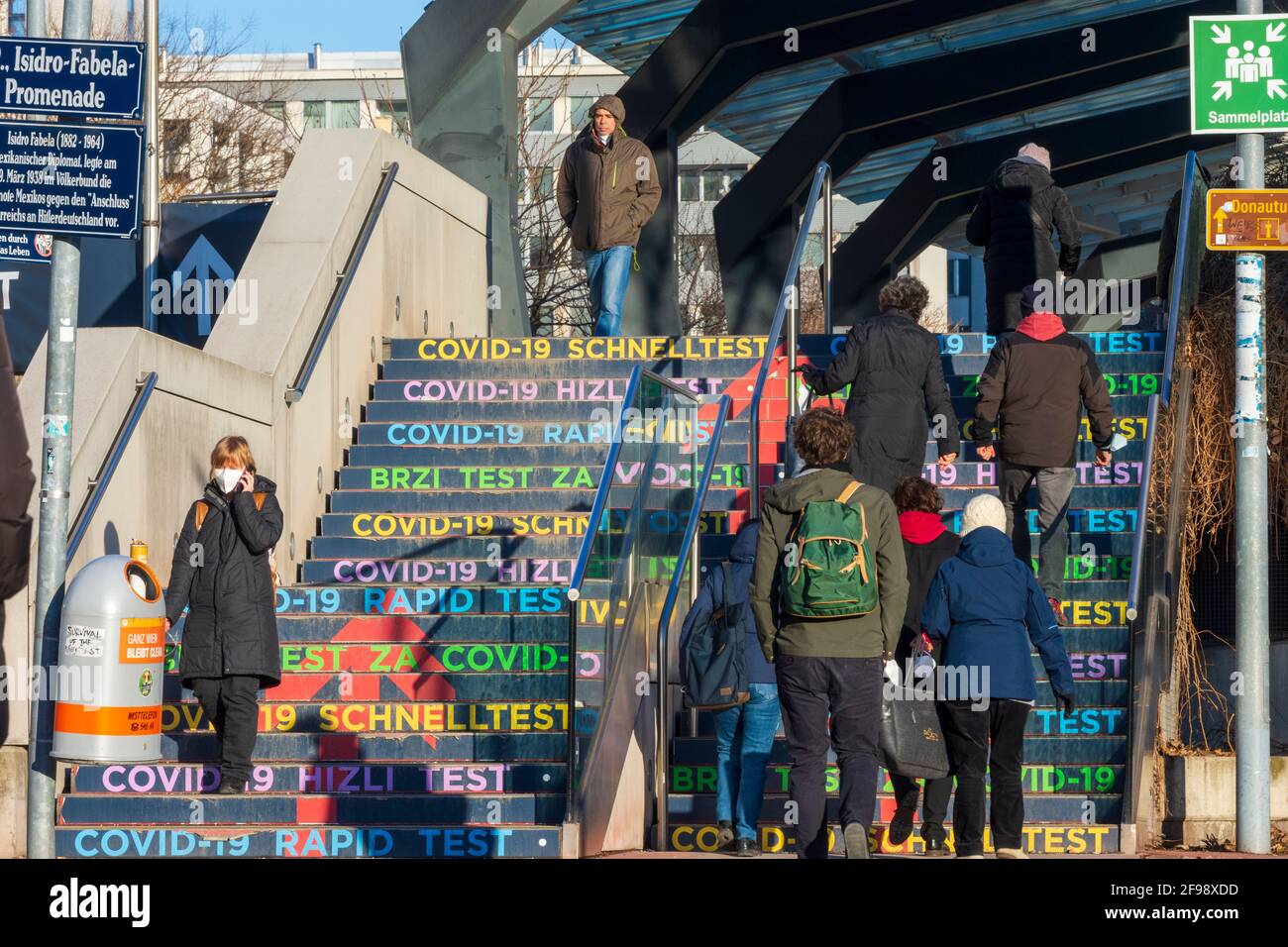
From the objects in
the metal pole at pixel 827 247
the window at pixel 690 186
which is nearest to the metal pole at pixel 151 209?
the metal pole at pixel 827 247

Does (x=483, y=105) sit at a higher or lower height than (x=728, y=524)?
higher

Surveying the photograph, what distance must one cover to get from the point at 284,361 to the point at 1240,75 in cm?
584

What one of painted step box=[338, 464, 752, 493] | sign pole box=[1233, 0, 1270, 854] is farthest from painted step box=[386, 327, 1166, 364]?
sign pole box=[1233, 0, 1270, 854]

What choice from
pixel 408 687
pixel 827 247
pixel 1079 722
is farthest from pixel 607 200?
pixel 1079 722

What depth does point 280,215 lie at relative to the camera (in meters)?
14.2

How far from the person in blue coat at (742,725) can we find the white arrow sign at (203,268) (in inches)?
331

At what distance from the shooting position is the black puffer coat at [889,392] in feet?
35.8

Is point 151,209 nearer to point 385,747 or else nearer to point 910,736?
point 385,747

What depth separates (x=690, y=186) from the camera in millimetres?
70188

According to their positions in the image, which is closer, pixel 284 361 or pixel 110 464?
pixel 110 464
